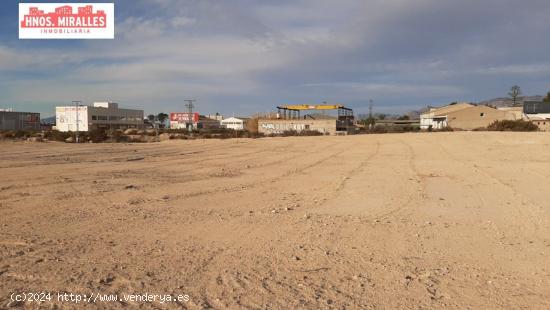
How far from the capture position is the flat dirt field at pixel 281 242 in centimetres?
395

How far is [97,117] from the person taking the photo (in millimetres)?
104188

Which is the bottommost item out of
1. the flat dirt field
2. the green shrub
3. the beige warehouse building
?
the flat dirt field

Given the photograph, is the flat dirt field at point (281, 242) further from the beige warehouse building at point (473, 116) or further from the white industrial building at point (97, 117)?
the white industrial building at point (97, 117)

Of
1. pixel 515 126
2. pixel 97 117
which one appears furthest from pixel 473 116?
pixel 97 117

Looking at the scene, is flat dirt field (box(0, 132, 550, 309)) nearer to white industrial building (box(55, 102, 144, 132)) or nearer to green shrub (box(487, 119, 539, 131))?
green shrub (box(487, 119, 539, 131))

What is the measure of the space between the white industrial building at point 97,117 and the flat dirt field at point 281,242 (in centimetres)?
8737

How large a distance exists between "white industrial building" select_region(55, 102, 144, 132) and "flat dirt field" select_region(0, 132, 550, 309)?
87374mm

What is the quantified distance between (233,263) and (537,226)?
4.47 m

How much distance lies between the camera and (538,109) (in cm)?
7031

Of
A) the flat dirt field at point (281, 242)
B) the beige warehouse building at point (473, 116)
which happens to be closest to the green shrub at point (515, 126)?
the beige warehouse building at point (473, 116)

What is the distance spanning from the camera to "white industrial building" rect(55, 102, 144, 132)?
324 ft

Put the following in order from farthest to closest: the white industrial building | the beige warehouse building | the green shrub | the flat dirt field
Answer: the white industrial building
the beige warehouse building
the green shrub
the flat dirt field

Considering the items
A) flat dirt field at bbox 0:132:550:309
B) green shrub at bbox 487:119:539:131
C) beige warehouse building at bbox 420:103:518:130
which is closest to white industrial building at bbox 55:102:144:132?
beige warehouse building at bbox 420:103:518:130

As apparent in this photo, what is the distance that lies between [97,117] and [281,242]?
107387 millimetres
